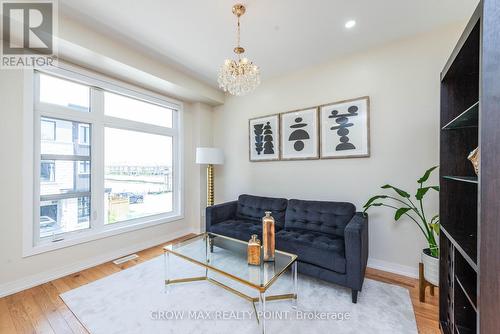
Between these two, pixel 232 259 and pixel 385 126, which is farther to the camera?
pixel 385 126

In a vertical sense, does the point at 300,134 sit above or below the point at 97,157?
above

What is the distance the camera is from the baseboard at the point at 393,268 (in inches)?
94.6

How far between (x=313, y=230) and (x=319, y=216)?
0.19m

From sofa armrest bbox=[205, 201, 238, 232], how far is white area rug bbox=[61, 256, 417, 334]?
89cm

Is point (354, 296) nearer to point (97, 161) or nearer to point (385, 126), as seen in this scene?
point (385, 126)

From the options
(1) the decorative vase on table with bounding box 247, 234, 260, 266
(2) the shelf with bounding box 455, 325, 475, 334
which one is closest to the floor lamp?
(1) the decorative vase on table with bounding box 247, 234, 260, 266

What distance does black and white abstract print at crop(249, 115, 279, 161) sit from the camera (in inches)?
135

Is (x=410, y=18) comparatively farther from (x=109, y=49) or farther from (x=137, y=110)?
(x=137, y=110)

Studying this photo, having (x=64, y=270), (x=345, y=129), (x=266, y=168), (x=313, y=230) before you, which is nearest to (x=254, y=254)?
(x=313, y=230)

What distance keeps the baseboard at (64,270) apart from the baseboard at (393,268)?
126 inches

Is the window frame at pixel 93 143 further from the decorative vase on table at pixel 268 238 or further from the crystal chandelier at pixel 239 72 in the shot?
the decorative vase on table at pixel 268 238

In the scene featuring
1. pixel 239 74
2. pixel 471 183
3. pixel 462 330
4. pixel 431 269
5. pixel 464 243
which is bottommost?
pixel 462 330

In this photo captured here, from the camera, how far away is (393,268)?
2508 millimetres

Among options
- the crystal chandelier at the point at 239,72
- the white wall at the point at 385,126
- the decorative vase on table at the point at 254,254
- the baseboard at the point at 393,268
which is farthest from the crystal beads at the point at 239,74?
the baseboard at the point at 393,268
